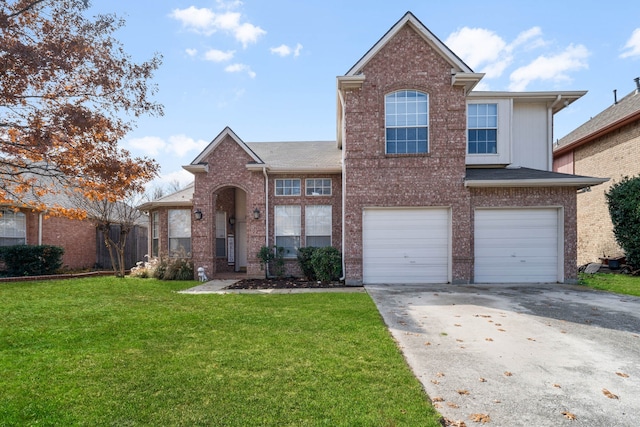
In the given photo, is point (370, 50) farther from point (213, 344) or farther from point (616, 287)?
point (616, 287)

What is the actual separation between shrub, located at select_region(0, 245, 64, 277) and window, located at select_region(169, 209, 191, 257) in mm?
5027

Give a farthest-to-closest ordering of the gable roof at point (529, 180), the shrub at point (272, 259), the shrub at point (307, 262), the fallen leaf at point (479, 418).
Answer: the shrub at point (272, 259) < the shrub at point (307, 262) < the gable roof at point (529, 180) < the fallen leaf at point (479, 418)

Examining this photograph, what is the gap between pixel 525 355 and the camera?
193 inches

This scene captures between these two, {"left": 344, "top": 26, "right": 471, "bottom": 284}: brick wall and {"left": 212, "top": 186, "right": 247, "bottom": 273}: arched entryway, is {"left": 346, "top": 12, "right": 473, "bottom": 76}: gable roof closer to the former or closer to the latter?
{"left": 344, "top": 26, "right": 471, "bottom": 284}: brick wall

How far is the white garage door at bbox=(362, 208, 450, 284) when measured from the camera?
11172mm

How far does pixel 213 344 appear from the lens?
17.3 feet

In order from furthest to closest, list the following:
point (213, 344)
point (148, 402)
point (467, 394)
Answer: point (213, 344)
point (467, 394)
point (148, 402)

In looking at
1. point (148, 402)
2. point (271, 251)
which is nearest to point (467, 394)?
point (148, 402)

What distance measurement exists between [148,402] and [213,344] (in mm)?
1759

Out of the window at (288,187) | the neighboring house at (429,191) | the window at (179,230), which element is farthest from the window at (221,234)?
the neighboring house at (429,191)

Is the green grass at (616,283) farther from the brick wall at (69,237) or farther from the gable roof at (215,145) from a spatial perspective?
the brick wall at (69,237)

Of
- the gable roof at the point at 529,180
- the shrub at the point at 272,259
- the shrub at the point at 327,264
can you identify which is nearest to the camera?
the gable roof at the point at 529,180

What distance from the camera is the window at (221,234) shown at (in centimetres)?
1480

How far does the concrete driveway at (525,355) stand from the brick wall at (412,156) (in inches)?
127
